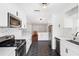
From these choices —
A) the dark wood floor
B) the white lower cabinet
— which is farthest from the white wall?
the white lower cabinet

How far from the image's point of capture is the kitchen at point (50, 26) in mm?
1780

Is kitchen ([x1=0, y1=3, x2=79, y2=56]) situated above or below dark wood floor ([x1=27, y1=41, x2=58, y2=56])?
above

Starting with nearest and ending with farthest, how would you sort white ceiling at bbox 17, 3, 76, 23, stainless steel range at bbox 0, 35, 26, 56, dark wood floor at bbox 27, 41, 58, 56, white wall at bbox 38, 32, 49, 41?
A: stainless steel range at bbox 0, 35, 26, 56, white ceiling at bbox 17, 3, 76, 23, dark wood floor at bbox 27, 41, 58, 56, white wall at bbox 38, 32, 49, 41

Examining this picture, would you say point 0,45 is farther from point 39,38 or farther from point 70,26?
point 39,38

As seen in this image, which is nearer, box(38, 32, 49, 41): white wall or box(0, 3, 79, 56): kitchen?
box(0, 3, 79, 56): kitchen

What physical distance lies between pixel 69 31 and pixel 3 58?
→ 371cm

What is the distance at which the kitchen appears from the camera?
1.78 metres

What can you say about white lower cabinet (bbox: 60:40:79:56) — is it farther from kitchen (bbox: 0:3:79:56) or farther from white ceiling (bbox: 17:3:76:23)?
white ceiling (bbox: 17:3:76:23)

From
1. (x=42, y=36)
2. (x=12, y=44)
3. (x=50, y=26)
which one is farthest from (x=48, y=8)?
(x=42, y=36)

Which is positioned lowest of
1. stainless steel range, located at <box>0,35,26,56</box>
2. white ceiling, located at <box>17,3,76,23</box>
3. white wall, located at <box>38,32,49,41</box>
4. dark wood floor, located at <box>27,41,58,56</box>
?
dark wood floor, located at <box>27,41,58,56</box>

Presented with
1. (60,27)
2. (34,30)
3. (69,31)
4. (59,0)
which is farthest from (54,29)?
(34,30)

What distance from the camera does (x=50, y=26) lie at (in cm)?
529

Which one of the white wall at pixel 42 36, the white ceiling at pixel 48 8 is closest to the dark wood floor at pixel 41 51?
the white ceiling at pixel 48 8

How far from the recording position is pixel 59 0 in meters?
0.68
